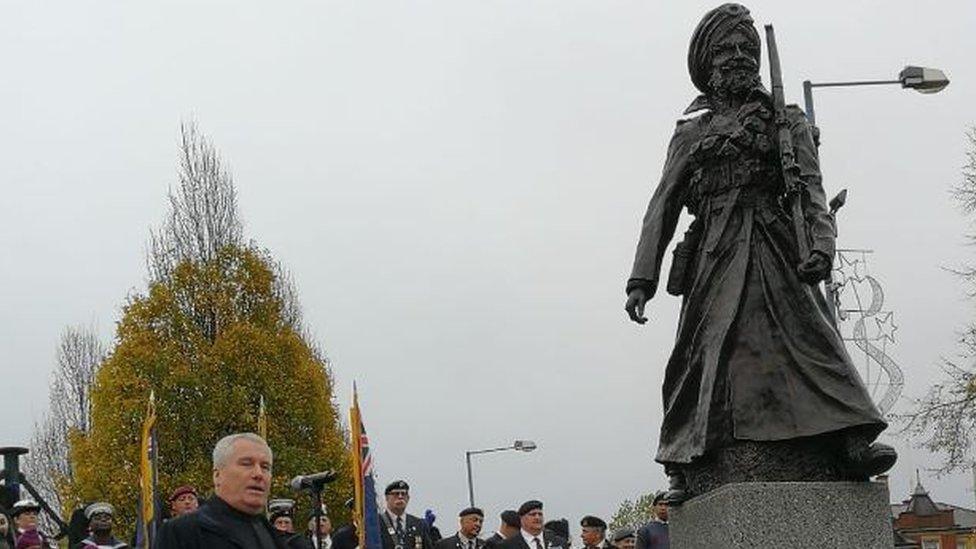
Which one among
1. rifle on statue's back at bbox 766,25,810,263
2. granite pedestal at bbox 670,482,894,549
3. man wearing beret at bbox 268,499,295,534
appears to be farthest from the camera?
man wearing beret at bbox 268,499,295,534

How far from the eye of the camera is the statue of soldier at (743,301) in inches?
255

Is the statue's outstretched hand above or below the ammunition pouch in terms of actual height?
below

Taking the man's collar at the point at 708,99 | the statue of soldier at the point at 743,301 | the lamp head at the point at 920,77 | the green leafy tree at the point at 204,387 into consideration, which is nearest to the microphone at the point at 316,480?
the statue of soldier at the point at 743,301

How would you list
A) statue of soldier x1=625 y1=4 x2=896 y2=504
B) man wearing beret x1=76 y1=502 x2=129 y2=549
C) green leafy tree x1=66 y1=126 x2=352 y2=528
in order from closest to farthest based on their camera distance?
statue of soldier x1=625 y1=4 x2=896 y2=504 < man wearing beret x1=76 y1=502 x2=129 y2=549 < green leafy tree x1=66 y1=126 x2=352 y2=528

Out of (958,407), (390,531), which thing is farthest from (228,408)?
(390,531)

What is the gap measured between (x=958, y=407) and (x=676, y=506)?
22.9 meters

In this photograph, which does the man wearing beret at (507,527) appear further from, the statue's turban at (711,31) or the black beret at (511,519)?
the statue's turban at (711,31)

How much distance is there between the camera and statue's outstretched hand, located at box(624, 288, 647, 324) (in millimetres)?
7188

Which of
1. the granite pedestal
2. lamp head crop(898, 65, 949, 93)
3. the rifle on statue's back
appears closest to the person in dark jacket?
the granite pedestal

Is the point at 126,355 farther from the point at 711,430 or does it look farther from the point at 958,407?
the point at 711,430

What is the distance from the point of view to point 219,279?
129 ft

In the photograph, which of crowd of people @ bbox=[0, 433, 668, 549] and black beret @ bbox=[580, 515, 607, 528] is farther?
black beret @ bbox=[580, 515, 607, 528]

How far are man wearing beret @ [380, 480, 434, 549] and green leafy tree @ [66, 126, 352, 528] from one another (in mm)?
21125

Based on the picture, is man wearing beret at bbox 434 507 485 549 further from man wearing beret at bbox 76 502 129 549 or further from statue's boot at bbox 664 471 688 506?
statue's boot at bbox 664 471 688 506
